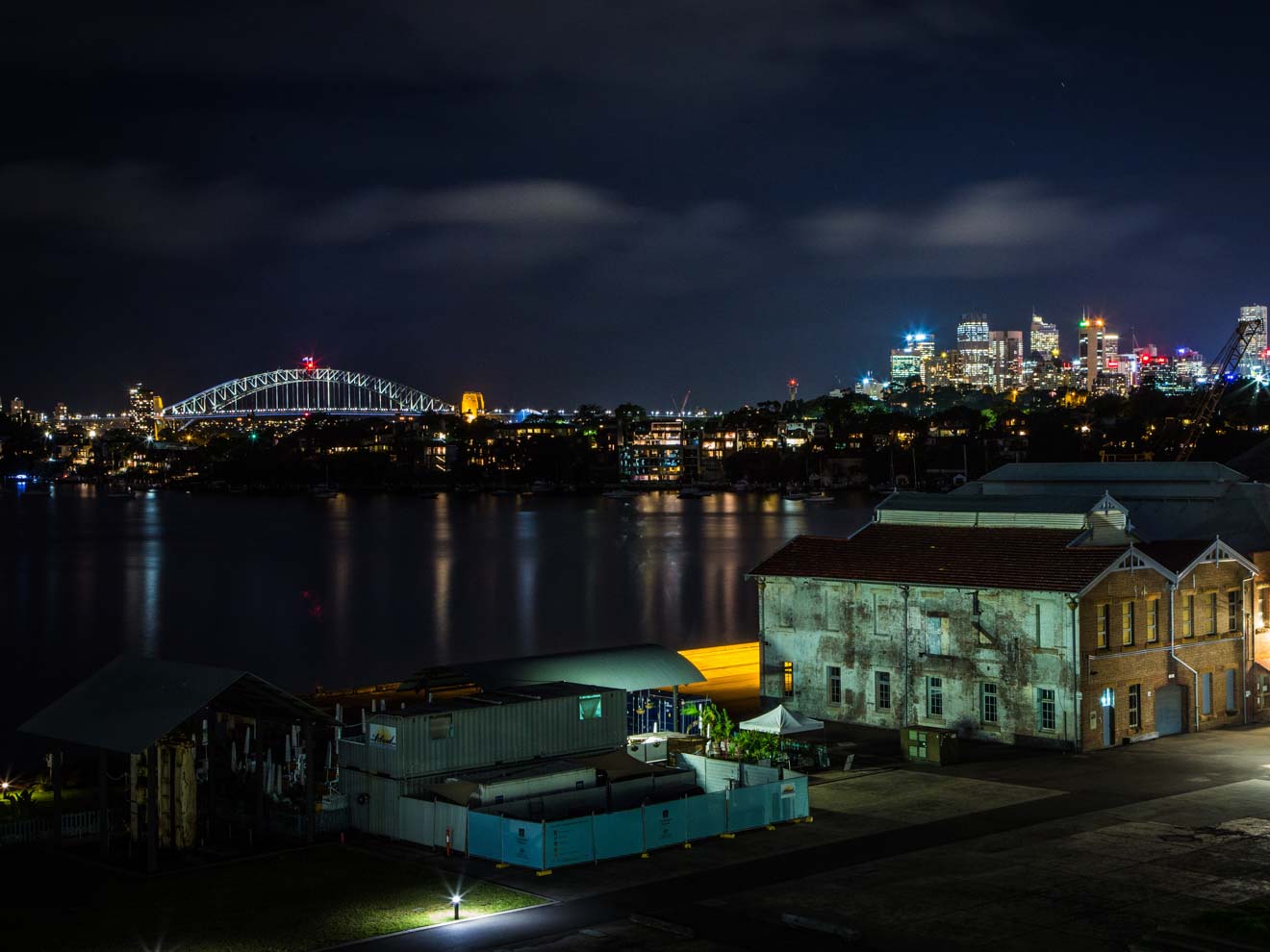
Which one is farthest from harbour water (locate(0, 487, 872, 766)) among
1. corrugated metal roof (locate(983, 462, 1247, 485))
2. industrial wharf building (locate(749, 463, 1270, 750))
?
corrugated metal roof (locate(983, 462, 1247, 485))

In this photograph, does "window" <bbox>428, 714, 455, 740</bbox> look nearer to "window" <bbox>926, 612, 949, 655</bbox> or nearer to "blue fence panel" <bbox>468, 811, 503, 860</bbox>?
"blue fence panel" <bbox>468, 811, 503, 860</bbox>

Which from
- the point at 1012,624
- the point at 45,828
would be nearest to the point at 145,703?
the point at 45,828

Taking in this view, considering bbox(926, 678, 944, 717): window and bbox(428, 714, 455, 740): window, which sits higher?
bbox(428, 714, 455, 740): window

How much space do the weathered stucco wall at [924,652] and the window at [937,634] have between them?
0.02m

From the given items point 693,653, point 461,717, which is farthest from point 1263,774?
point 693,653

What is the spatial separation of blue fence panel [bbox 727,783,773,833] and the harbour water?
3098 centimetres

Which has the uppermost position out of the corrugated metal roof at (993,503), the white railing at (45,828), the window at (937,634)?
the corrugated metal roof at (993,503)

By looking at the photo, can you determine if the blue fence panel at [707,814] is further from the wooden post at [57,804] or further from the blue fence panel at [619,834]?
the wooden post at [57,804]

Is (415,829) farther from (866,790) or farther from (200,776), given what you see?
(866,790)

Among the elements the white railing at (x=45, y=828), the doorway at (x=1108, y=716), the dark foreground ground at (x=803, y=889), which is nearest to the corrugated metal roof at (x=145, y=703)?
the white railing at (x=45, y=828)

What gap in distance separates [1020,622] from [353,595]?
73.2 metres

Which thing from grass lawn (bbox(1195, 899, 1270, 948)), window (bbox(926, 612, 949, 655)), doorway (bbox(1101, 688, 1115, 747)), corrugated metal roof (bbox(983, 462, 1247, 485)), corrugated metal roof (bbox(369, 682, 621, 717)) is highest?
corrugated metal roof (bbox(983, 462, 1247, 485))

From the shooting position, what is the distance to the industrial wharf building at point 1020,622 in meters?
31.9

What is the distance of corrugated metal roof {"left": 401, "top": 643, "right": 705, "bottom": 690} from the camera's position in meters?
30.5
